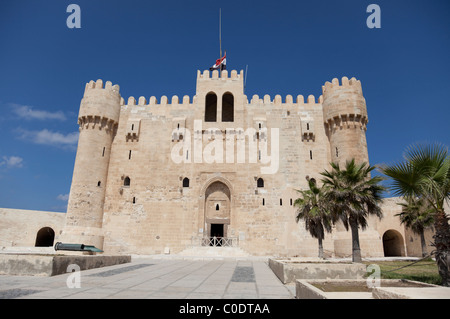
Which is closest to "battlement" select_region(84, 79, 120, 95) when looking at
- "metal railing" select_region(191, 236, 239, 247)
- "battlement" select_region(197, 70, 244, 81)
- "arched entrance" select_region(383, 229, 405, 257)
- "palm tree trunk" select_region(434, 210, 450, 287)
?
"battlement" select_region(197, 70, 244, 81)

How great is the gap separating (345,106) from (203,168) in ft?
37.2

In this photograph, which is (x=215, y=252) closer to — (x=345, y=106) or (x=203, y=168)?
(x=203, y=168)

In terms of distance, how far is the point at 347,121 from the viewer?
21.1 meters

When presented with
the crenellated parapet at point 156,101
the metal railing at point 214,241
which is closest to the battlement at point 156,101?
the crenellated parapet at point 156,101

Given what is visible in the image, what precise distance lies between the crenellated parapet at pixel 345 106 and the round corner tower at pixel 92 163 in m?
16.7

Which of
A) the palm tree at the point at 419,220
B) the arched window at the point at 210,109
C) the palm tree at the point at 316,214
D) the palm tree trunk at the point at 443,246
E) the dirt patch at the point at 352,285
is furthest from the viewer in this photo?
the arched window at the point at 210,109

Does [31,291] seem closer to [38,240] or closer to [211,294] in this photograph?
[211,294]

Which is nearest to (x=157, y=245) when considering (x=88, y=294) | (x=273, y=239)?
(x=273, y=239)

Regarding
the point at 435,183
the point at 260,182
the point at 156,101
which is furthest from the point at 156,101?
the point at 435,183

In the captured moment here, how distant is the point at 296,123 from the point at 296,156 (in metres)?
2.72

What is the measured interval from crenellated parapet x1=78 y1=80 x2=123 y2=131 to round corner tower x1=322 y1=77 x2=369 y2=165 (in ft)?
54.6

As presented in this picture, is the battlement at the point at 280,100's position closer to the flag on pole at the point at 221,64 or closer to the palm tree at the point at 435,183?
the flag on pole at the point at 221,64

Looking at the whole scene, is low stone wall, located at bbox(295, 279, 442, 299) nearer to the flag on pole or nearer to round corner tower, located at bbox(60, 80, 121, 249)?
round corner tower, located at bbox(60, 80, 121, 249)

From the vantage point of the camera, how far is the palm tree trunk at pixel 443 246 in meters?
5.86
